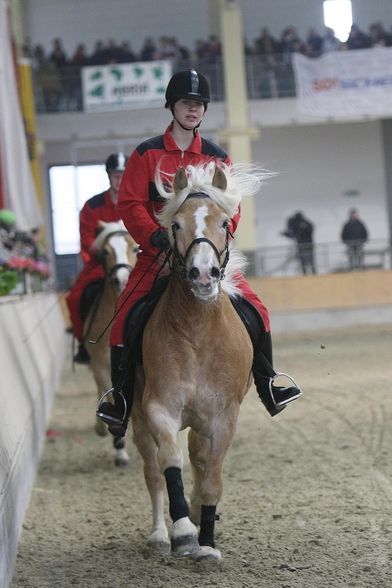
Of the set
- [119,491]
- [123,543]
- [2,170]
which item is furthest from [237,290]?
[2,170]

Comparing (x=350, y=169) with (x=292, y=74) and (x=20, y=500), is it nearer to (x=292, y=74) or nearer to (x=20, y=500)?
(x=292, y=74)

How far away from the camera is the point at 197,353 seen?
5.14 m

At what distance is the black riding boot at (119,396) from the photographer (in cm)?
558

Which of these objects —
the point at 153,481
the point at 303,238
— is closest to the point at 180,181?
the point at 153,481

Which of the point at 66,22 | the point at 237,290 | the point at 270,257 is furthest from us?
the point at 66,22

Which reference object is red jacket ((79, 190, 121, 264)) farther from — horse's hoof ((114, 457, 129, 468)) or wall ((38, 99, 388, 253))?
wall ((38, 99, 388, 253))

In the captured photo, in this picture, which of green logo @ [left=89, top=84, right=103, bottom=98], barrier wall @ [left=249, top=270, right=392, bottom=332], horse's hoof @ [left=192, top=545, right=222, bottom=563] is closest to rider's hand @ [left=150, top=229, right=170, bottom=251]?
horse's hoof @ [left=192, top=545, right=222, bottom=563]

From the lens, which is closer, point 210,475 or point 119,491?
point 210,475

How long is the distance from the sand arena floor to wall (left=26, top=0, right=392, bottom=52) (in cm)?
2698

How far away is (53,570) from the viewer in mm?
5277

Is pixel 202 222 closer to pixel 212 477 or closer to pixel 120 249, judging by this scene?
pixel 212 477

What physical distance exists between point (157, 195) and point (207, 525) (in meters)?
2.04

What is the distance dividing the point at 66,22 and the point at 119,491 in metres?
31.6

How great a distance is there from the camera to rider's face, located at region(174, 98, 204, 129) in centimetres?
581
